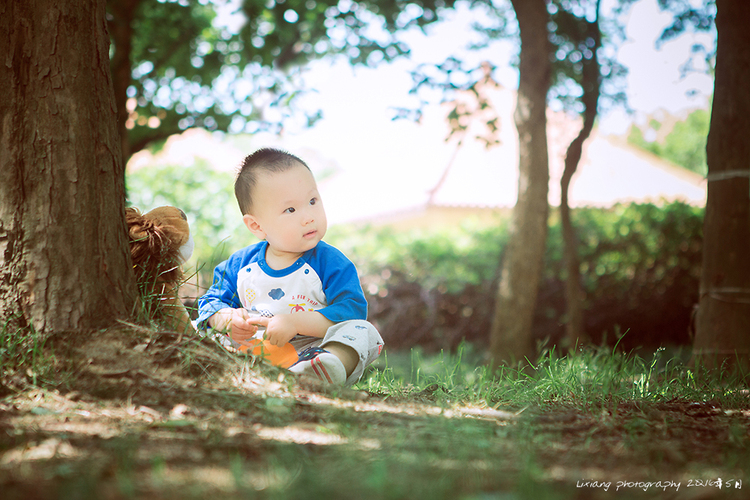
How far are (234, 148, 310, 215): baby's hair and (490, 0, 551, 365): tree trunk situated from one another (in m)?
2.91

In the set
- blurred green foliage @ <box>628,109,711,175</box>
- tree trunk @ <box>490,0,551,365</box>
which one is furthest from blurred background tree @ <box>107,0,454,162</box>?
blurred green foliage @ <box>628,109,711,175</box>

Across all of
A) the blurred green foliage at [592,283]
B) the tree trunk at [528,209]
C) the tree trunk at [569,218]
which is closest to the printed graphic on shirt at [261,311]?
the tree trunk at [528,209]

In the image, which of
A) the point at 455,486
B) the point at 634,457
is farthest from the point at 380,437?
the point at 634,457

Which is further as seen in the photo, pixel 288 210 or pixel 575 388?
pixel 288 210

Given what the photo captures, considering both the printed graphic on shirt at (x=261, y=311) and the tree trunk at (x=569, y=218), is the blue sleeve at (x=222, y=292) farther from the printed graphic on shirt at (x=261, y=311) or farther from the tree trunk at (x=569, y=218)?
the tree trunk at (x=569, y=218)

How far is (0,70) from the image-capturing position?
6.88 feet

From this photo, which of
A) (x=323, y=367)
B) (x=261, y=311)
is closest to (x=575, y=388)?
(x=323, y=367)

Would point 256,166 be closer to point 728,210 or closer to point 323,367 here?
point 323,367

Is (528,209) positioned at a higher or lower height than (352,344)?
higher

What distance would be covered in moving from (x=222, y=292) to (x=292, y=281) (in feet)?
1.36

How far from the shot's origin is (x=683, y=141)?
39.4 m

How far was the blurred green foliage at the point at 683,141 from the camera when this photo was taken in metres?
37.5

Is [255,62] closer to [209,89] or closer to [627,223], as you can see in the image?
[209,89]

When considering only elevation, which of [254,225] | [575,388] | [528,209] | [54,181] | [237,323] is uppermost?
[528,209]
